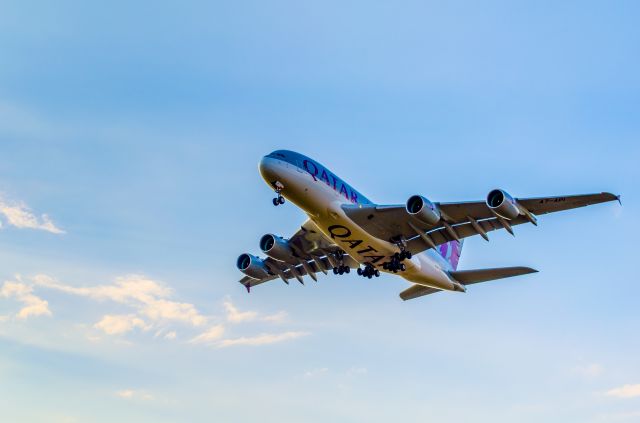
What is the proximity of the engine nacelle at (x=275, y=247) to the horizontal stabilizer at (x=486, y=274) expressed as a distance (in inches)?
357

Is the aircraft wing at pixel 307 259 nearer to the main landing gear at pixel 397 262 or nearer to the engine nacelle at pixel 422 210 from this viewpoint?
the main landing gear at pixel 397 262

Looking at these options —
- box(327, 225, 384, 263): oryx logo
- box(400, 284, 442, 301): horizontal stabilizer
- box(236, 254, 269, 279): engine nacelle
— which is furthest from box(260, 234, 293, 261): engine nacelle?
box(400, 284, 442, 301): horizontal stabilizer

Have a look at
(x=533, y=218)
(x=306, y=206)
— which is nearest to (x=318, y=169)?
(x=306, y=206)

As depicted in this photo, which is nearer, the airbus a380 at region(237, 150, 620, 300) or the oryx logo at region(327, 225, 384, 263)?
the airbus a380 at region(237, 150, 620, 300)

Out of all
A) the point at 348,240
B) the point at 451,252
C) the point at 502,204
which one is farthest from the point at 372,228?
the point at 451,252

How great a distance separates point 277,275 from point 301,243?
3.40 meters

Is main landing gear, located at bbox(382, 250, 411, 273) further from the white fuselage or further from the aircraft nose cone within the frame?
the aircraft nose cone

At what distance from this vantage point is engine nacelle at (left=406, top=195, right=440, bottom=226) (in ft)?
106

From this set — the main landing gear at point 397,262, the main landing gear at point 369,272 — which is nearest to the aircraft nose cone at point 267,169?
the main landing gear at point 397,262

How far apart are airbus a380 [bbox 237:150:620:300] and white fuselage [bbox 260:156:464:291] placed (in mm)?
43

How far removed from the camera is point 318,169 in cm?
3347

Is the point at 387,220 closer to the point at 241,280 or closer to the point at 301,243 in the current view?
the point at 301,243

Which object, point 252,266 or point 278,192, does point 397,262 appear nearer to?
point 278,192

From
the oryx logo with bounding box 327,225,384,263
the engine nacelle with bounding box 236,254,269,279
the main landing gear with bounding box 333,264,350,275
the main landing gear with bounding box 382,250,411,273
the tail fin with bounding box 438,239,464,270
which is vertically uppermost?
the tail fin with bounding box 438,239,464,270
